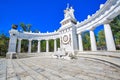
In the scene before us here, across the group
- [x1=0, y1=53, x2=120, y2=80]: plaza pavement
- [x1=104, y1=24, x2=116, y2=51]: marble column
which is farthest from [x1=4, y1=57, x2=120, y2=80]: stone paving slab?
[x1=104, y1=24, x2=116, y2=51]: marble column

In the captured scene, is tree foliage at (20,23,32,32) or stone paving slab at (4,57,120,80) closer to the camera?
stone paving slab at (4,57,120,80)

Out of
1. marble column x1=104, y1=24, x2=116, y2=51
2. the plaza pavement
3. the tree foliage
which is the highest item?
the tree foliage

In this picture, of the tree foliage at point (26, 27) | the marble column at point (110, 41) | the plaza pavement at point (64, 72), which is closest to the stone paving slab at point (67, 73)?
the plaza pavement at point (64, 72)

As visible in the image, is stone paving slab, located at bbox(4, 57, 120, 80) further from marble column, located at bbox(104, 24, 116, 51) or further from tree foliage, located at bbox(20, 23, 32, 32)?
tree foliage, located at bbox(20, 23, 32, 32)

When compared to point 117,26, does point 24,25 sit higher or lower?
higher

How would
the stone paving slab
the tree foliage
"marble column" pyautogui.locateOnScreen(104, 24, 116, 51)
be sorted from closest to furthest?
the stone paving slab < "marble column" pyautogui.locateOnScreen(104, 24, 116, 51) < the tree foliage

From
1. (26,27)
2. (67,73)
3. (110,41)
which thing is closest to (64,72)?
(67,73)

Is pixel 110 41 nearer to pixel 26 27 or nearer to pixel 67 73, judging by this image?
pixel 67 73

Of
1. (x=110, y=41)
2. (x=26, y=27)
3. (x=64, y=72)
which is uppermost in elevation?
(x=26, y=27)

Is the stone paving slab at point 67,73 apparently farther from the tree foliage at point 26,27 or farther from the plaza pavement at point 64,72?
the tree foliage at point 26,27

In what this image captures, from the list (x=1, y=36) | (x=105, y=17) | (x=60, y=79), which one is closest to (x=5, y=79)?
(x=60, y=79)

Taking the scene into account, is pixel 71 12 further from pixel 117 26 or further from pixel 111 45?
pixel 111 45

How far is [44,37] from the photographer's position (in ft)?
94.2

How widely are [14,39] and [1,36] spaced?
52.0 feet
